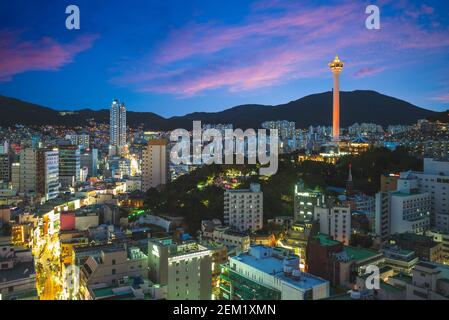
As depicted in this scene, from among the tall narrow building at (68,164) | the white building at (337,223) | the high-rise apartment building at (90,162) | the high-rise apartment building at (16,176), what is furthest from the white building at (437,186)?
the high-rise apartment building at (90,162)

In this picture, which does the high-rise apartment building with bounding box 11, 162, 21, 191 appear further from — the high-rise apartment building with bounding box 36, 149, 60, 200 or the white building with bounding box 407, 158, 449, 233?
the white building with bounding box 407, 158, 449, 233

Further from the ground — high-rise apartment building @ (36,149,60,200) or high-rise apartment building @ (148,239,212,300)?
high-rise apartment building @ (36,149,60,200)

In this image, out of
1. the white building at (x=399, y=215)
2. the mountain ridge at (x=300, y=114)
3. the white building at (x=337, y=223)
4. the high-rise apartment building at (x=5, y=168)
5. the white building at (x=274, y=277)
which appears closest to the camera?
the white building at (x=274, y=277)

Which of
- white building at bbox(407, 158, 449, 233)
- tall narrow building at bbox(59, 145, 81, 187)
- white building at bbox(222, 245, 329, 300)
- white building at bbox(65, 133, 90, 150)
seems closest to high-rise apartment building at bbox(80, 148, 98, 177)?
tall narrow building at bbox(59, 145, 81, 187)

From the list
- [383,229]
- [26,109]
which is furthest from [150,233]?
[26,109]

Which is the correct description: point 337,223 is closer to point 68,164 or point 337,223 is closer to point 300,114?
point 68,164

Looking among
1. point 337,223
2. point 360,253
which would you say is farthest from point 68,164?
point 360,253

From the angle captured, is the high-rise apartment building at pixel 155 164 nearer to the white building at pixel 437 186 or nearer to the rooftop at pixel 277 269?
the white building at pixel 437 186
